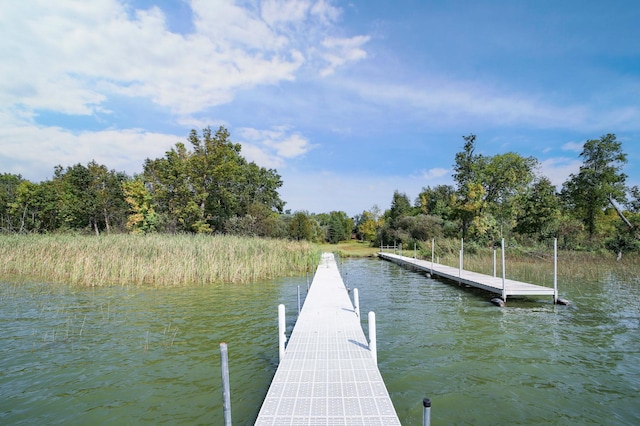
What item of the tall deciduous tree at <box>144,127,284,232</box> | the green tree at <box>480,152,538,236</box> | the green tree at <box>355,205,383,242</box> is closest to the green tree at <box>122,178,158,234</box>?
the tall deciduous tree at <box>144,127,284,232</box>

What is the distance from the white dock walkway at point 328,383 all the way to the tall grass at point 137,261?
8170mm

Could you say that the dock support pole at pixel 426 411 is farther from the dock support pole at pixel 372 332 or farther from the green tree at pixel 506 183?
the green tree at pixel 506 183

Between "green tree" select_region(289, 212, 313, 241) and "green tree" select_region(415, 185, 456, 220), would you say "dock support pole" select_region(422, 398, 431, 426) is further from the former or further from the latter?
"green tree" select_region(415, 185, 456, 220)

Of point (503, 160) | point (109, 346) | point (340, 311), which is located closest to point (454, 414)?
point (340, 311)

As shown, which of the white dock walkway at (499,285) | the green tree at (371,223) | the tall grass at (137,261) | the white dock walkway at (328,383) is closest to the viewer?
the white dock walkway at (328,383)

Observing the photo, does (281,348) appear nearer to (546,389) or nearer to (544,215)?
(546,389)

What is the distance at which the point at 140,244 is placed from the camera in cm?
1487

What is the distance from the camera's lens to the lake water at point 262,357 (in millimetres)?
4449

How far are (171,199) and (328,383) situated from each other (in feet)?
103

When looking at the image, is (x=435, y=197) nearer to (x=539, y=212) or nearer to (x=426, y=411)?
(x=539, y=212)

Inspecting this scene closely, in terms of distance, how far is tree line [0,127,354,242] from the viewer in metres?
31.9

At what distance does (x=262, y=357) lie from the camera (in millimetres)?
6227

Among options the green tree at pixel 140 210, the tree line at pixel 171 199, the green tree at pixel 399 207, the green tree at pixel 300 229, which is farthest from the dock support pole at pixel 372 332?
the green tree at pixel 399 207

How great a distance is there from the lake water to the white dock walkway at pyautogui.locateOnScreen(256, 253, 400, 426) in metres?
0.63
